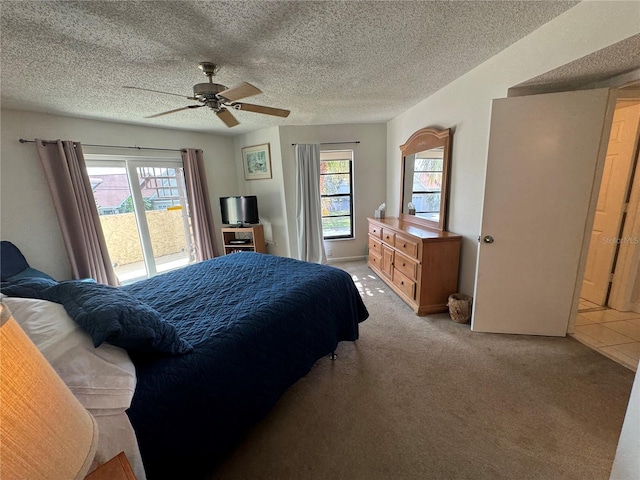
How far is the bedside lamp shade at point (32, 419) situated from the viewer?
34cm

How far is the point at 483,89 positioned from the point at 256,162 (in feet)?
11.1

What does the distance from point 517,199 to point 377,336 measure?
66.5 inches

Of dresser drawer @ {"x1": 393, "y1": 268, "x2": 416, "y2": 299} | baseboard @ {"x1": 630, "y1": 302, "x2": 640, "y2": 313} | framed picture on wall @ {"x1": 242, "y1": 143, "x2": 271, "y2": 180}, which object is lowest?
baseboard @ {"x1": 630, "y1": 302, "x2": 640, "y2": 313}

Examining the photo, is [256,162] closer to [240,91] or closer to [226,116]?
[226,116]

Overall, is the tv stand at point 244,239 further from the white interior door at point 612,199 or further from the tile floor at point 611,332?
the white interior door at point 612,199

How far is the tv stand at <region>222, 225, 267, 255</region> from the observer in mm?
4250

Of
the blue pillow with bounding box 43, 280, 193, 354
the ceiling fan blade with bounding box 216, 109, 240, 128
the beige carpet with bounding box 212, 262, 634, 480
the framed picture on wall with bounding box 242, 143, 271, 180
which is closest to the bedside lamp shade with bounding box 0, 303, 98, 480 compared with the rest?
the blue pillow with bounding box 43, 280, 193, 354

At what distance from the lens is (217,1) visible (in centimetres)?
→ 128

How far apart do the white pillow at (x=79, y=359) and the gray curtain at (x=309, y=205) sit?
3.30 metres

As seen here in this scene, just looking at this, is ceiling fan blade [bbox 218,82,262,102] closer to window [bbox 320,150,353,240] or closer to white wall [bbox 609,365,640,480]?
white wall [bbox 609,365,640,480]

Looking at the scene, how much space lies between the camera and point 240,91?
1.74 m

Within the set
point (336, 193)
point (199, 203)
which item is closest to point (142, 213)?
point (199, 203)

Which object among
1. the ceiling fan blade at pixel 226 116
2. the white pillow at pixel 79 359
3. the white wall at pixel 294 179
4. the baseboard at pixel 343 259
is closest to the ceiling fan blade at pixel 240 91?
the ceiling fan blade at pixel 226 116

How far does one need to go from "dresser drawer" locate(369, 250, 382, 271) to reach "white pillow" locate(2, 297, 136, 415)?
123 inches
